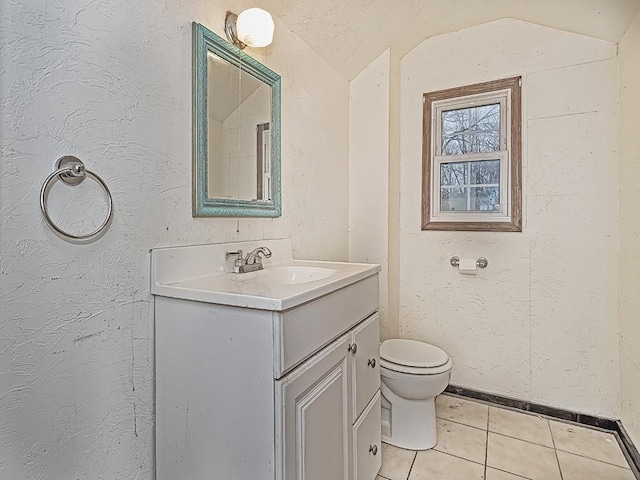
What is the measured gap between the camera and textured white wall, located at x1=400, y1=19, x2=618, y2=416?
1887 mm

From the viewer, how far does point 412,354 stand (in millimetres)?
1857

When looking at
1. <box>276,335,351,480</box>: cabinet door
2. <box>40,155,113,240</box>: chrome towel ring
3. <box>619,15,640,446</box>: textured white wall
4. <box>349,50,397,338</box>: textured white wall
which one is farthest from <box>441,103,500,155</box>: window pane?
<box>40,155,113,240</box>: chrome towel ring

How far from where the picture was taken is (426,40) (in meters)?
2.29

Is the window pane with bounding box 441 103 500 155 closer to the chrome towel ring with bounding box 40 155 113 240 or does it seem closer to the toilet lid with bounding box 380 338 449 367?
the toilet lid with bounding box 380 338 449 367

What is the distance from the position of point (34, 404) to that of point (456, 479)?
5.10 ft

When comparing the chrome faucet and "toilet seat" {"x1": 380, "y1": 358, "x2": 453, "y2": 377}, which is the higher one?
the chrome faucet

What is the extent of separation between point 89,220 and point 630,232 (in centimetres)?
219

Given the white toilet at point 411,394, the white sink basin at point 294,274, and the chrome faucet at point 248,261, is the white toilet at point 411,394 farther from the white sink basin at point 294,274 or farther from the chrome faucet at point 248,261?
the chrome faucet at point 248,261

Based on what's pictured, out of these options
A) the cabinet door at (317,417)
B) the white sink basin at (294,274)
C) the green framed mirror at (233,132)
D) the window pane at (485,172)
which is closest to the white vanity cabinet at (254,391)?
the cabinet door at (317,417)

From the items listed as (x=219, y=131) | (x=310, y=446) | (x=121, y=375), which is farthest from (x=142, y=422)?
(x=219, y=131)

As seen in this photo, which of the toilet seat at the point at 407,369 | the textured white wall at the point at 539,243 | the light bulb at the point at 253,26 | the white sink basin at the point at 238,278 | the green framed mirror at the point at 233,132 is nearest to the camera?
the white sink basin at the point at 238,278

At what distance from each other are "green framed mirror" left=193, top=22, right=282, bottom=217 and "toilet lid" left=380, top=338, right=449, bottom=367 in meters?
0.92

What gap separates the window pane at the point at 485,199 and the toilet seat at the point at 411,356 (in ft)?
2.91

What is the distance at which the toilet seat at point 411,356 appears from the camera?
1.71 m
